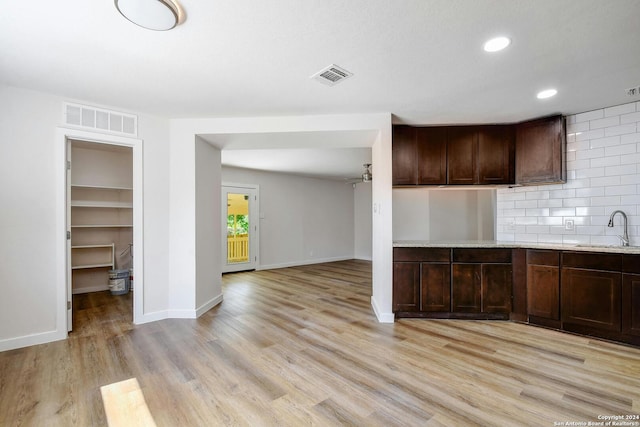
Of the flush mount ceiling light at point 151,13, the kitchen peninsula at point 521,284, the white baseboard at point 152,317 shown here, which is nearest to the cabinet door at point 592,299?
the kitchen peninsula at point 521,284

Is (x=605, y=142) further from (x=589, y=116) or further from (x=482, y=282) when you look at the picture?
(x=482, y=282)

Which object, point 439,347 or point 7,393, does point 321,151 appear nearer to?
point 439,347

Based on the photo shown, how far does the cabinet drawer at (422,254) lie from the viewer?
337 centimetres

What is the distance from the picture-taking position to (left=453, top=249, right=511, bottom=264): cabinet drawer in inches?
131

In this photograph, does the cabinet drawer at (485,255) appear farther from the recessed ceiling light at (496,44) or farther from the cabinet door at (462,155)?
the recessed ceiling light at (496,44)

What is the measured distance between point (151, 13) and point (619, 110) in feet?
14.5

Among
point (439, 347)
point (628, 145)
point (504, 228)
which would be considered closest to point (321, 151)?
point (504, 228)

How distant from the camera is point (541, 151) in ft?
11.1

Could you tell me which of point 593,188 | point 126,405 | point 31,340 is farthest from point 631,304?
point 31,340

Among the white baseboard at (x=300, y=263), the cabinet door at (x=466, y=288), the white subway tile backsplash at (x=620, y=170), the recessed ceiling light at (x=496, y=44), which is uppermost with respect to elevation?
the recessed ceiling light at (x=496, y=44)

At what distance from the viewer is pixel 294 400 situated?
189 cm

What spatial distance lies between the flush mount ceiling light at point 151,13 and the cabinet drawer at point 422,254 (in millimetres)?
2943

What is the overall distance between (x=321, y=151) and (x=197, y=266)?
2.70 m

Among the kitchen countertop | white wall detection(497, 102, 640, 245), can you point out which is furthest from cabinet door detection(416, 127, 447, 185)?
white wall detection(497, 102, 640, 245)
